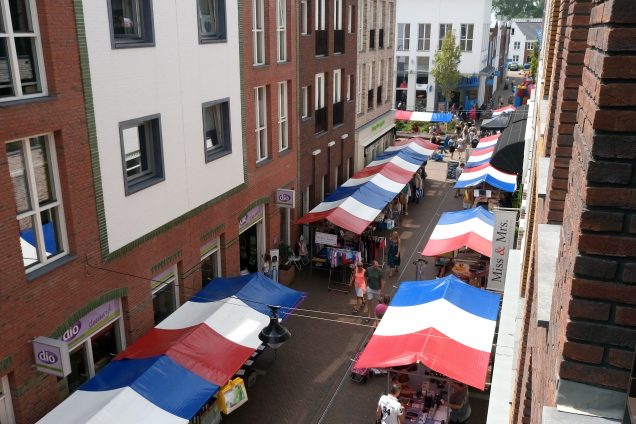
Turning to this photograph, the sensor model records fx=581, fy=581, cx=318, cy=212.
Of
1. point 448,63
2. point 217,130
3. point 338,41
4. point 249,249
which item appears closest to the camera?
point 217,130

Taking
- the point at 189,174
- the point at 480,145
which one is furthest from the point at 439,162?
the point at 189,174

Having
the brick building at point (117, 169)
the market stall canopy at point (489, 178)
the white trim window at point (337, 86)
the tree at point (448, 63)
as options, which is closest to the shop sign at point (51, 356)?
the brick building at point (117, 169)

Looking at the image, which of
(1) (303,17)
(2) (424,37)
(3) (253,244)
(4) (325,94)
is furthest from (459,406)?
(2) (424,37)

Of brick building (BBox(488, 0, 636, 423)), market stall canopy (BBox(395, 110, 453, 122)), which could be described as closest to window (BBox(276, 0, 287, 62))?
brick building (BBox(488, 0, 636, 423))

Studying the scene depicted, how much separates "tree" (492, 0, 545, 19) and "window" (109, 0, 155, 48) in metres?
142

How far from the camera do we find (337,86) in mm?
24297

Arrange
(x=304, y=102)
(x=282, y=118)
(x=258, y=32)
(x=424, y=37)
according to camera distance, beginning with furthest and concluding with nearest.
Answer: (x=424, y=37), (x=304, y=102), (x=282, y=118), (x=258, y=32)

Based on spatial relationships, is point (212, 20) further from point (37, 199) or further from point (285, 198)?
point (37, 199)

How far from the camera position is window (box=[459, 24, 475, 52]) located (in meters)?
49.0

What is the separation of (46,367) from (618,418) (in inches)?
343

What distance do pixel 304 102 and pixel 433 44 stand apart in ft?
108

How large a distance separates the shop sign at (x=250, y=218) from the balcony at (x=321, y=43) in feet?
24.4

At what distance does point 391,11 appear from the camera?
1268 inches

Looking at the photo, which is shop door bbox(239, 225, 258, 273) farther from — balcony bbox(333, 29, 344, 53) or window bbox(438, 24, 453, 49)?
window bbox(438, 24, 453, 49)
